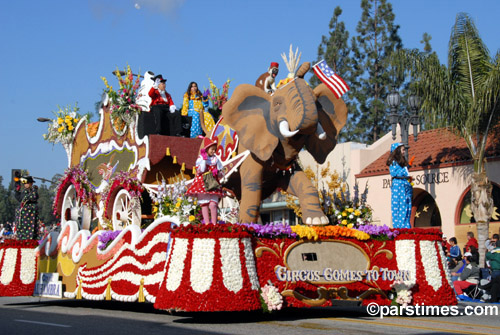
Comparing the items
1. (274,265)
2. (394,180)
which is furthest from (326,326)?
(394,180)

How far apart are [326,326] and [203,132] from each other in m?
6.49

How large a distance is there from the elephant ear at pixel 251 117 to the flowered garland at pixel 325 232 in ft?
5.42

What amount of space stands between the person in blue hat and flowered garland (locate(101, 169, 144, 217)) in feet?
16.1

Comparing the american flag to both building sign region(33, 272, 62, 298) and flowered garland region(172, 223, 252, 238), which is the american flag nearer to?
flowered garland region(172, 223, 252, 238)

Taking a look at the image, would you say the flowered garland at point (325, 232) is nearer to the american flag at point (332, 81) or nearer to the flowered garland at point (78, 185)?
the american flag at point (332, 81)

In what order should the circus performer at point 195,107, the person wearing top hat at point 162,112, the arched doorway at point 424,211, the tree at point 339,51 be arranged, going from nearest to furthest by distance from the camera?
1. the person wearing top hat at point 162,112
2. the circus performer at point 195,107
3. the arched doorway at point 424,211
4. the tree at point 339,51

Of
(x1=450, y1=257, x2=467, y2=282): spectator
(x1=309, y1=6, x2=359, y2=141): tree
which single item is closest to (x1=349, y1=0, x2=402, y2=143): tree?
(x1=309, y1=6, x2=359, y2=141): tree

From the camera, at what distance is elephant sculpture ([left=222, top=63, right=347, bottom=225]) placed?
10.8 metres

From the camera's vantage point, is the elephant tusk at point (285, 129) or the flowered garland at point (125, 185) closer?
the elephant tusk at point (285, 129)

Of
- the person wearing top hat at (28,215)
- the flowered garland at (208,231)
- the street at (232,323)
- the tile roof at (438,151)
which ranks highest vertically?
the tile roof at (438,151)

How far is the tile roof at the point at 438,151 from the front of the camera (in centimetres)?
2292

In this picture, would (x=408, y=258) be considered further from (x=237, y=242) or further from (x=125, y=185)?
(x=125, y=185)

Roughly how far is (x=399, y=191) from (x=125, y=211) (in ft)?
18.0

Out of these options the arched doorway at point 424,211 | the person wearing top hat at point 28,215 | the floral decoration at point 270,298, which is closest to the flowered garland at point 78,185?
the person wearing top hat at point 28,215
